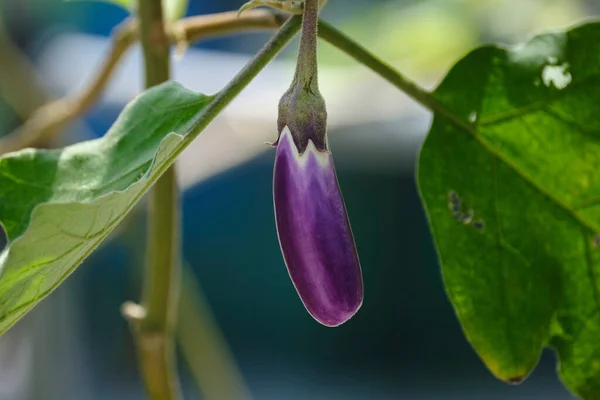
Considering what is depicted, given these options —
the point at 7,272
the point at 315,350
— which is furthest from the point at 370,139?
the point at 7,272

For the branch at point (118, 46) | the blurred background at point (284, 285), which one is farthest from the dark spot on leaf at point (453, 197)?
the blurred background at point (284, 285)

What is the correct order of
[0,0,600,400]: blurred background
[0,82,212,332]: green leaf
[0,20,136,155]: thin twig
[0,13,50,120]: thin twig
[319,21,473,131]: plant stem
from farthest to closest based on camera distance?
1. [0,0,600,400]: blurred background
2. [0,13,50,120]: thin twig
3. [0,20,136,155]: thin twig
4. [319,21,473,131]: plant stem
5. [0,82,212,332]: green leaf

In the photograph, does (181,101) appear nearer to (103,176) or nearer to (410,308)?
(103,176)

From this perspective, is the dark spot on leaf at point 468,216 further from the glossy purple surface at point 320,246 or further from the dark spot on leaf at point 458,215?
the glossy purple surface at point 320,246

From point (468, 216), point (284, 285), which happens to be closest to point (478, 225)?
point (468, 216)

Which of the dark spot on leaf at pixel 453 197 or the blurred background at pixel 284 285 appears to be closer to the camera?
the dark spot on leaf at pixel 453 197

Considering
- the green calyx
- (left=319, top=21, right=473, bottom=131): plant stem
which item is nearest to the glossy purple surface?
the green calyx

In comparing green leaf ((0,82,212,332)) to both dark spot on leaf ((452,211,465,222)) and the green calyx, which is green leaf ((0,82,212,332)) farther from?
dark spot on leaf ((452,211,465,222))
